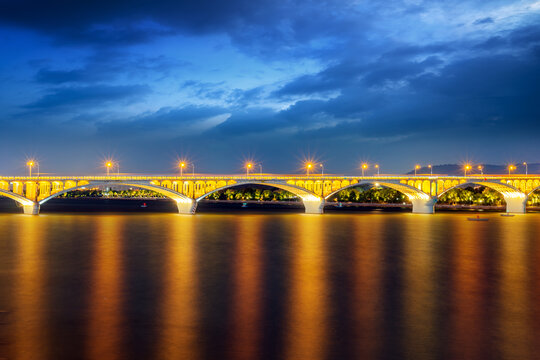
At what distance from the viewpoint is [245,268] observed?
28.5 meters

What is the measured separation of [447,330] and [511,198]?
87255 millimetres

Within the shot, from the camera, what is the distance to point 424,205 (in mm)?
89438

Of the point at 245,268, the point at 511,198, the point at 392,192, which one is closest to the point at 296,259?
the point at 245,268

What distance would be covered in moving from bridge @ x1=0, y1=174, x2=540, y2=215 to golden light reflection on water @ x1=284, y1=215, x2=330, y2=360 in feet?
147

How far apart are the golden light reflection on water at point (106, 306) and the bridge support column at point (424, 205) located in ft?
215

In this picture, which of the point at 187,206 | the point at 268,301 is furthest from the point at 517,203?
the point at 268,301

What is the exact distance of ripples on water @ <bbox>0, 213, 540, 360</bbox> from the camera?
13641 millimetres

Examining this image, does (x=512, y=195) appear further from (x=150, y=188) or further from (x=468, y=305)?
(x=468, y=305)

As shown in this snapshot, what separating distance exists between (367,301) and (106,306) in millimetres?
9943

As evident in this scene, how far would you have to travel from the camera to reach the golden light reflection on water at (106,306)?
13406mm

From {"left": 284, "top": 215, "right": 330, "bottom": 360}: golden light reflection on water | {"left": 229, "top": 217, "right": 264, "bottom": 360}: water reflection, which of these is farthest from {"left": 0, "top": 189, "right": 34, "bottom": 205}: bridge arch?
{"left": 284, "top": 215, "right": 330, "bottom": 360}: golden light reflection on water

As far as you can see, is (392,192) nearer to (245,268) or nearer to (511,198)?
(511,198)

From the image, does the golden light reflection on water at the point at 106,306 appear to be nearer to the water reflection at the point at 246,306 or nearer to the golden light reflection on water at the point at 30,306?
the golden light reflection on water at the point at 30,306

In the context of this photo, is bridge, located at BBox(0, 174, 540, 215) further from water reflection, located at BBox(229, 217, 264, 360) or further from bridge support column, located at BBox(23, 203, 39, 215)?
water reflection, located at BBox(229, 217, 264, 360)
